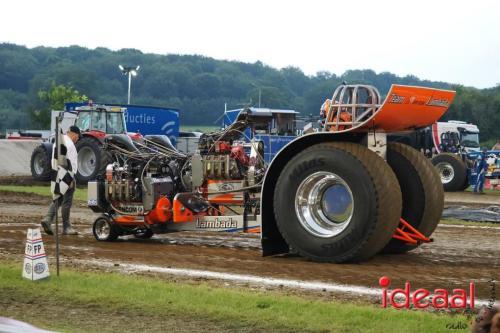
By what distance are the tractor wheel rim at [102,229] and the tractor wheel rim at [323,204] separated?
3586mm

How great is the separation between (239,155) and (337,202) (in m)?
2.54

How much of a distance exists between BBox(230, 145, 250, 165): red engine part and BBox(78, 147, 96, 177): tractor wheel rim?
14317 millimetres

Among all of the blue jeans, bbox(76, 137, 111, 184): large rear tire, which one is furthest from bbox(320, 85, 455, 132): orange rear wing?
the blue jeans

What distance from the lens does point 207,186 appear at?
1222cm

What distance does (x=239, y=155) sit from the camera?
12.3 m

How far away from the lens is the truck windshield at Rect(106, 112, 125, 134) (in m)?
28.2

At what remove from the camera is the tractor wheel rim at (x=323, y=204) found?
395 inches

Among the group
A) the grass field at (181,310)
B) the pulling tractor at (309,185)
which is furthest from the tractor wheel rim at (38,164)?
the grass field at (181,310)

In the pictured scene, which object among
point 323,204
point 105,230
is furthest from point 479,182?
point 323,204

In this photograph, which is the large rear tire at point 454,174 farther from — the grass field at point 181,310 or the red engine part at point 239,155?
the grass field at point 181,310

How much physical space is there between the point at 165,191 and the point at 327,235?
3044 millimetres

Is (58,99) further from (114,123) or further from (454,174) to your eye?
(454,174)

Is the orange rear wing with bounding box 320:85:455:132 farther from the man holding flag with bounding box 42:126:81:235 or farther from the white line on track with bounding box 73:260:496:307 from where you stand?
the man holding flag with bounding box 42:126:81:235

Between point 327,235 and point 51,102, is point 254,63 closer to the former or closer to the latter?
point 51,102
